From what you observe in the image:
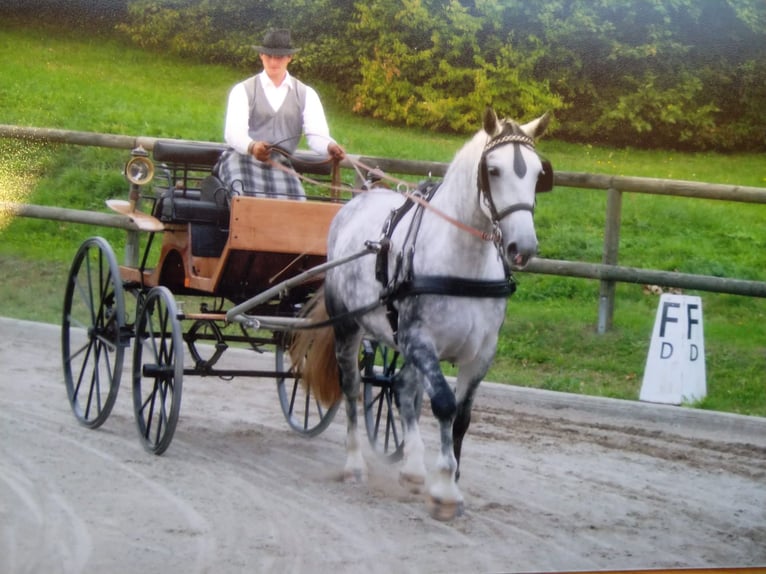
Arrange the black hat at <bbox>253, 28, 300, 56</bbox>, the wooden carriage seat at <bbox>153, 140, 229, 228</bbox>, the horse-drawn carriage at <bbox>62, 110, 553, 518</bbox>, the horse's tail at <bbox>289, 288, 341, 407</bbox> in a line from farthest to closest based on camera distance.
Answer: the horse's tail at <bbox>289, 288, 341, 407</bbox> < the wooden carriage seat at <bbox>153, 140, 229, 228</bbox> < the horse-drawn carriage at <bbox>62, 110, 553, 518</bbox> < the black hat at <bbox>253, 28, 300, 56</bbox>

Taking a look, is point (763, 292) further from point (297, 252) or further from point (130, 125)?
point (130, 125)

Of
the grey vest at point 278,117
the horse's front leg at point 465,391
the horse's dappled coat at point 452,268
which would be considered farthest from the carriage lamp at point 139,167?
the horse's front leg at point 465,391

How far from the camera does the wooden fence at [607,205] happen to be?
3.59 metres

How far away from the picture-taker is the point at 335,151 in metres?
4.49

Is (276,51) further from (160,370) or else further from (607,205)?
(160,370)

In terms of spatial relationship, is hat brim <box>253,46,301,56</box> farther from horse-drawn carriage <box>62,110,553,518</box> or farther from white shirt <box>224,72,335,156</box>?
horse-drawn carriage <box>62,110,553,518</box>

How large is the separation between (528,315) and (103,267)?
163 centimetres

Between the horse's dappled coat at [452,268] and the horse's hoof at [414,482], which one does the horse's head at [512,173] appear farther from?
the horse's hoof at [414,482]

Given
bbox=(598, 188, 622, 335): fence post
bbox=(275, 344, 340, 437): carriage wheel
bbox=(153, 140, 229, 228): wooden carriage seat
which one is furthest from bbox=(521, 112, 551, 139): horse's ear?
bbox=(275, 344, 340, 437): carriage wheel

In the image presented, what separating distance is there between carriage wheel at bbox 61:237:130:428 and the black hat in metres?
1.20

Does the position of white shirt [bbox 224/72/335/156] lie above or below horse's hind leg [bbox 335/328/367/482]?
above

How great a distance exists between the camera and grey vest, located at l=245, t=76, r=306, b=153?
4.11 metres

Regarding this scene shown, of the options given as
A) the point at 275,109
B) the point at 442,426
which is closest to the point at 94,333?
the point at 275,109

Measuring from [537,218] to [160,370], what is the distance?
1535 millimetres
